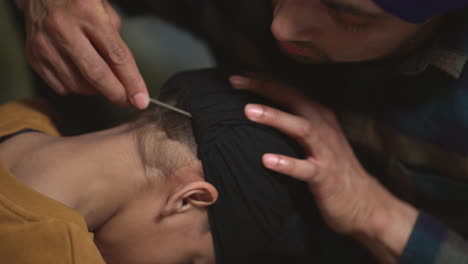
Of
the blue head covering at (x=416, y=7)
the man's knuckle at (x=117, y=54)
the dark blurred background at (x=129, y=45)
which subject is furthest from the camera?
the dark blurred background at (x=129, y=45)

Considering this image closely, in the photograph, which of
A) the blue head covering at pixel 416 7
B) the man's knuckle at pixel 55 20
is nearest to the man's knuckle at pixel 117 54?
the man's knuckle at pixel 55 20

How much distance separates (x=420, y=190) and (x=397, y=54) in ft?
1.23

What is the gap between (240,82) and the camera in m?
0.87

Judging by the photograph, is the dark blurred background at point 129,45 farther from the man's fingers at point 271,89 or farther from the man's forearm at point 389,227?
the man's forearm at point 389,227

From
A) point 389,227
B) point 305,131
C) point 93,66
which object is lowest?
point 389,227

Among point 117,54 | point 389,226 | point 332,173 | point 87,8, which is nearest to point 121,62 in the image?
point 117,54

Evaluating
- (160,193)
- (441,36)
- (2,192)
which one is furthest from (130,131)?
(441,36)

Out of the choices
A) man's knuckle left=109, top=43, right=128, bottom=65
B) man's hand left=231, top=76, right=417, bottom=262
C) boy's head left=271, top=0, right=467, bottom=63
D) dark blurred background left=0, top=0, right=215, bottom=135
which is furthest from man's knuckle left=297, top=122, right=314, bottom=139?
dark blurred background left=0, top=0, right=215, bottom=135

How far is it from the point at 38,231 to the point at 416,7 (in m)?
0.73

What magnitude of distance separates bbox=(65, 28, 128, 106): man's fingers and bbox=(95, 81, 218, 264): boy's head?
12cm

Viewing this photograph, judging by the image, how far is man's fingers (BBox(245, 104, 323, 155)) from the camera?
81 cm

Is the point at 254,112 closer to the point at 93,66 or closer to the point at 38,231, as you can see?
the point at 93,66

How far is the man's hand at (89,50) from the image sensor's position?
77cm

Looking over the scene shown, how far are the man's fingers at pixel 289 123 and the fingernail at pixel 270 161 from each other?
0.07m
